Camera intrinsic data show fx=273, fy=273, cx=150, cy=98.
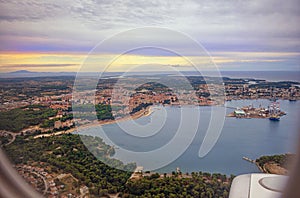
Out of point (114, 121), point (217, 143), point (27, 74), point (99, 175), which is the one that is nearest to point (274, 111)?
point (217, 143)

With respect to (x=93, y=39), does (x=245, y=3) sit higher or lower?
higher

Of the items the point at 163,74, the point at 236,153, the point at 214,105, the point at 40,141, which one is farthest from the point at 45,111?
the point at 236,153

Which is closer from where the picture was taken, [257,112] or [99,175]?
[99,175]

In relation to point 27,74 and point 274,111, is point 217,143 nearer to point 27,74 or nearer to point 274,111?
point 274,111

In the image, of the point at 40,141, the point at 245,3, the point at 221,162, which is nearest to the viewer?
the point at 245,3

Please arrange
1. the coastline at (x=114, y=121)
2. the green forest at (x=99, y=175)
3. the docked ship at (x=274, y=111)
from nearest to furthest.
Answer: the green forest at (x=99, y=175) < the docked ship at (x=274, y=111) < the coastline at (x=114, y=121)

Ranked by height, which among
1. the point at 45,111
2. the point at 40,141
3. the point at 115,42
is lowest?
the point at 40,141

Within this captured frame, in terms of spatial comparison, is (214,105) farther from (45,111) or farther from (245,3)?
(45,111)

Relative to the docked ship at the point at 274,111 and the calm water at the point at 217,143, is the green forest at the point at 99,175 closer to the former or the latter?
the calm water at the point at 217,143

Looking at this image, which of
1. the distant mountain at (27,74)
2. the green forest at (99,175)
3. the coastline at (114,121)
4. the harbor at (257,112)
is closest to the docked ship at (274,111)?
the harbor at (257,112)
